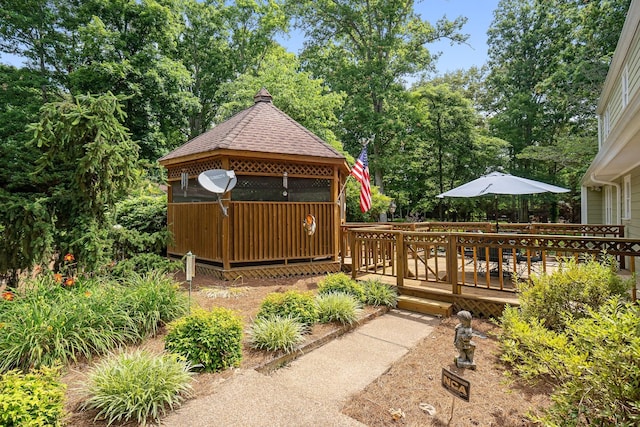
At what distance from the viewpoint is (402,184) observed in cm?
2261

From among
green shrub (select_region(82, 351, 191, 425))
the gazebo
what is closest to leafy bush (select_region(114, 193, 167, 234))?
the gazebo

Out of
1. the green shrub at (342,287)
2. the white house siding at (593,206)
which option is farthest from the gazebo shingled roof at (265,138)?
the white house siding at (593,206)

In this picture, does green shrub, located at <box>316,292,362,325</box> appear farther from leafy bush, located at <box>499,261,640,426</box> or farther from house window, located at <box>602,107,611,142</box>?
house window, located at <box>602,107,611,142</box>

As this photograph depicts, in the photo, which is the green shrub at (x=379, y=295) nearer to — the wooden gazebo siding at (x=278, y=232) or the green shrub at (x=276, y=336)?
the green shrub at (x=276, y=336)

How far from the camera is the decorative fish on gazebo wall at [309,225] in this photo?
7.91 m

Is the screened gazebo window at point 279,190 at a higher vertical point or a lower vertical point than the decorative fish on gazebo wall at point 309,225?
higher

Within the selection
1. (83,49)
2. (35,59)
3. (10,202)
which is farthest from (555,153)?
(35,59)

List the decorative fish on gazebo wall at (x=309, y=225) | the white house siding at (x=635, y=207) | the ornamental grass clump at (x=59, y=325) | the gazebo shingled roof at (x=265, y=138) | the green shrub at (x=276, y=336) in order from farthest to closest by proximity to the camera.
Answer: the decorative fish on gazebo wall at (x=309, y=225) → the gazebo shingled roof at (x=265, y=138) → the white house siding at (x=635, y=207) → the green shrub at (x=276, y=336) → the ornamental grass clump at (x=59, y=325)

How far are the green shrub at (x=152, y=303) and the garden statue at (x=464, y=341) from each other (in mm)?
3442

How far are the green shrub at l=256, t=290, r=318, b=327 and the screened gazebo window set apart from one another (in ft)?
11.3

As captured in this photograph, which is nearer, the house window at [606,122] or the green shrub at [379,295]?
the green shrub at [379,295]

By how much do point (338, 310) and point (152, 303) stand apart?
245 cm

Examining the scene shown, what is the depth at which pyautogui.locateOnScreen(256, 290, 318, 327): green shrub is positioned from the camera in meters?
4.38

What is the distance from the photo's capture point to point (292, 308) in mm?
4426
